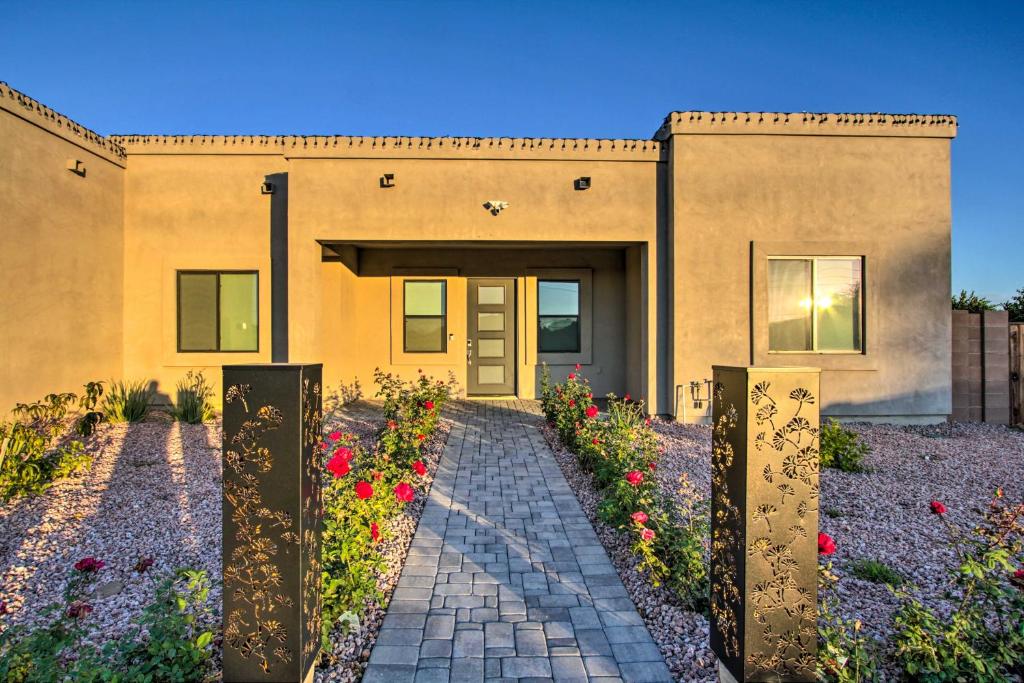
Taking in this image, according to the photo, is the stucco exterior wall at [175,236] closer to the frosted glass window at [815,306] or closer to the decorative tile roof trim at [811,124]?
the decorative tile roof trim at [811,124]

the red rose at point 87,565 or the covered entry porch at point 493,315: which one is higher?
the covered entry porch at point 493,315

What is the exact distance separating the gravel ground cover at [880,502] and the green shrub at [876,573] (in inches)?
2.2

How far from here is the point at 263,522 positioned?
190cm

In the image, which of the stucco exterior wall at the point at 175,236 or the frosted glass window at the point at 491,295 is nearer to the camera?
the stucco exterior wall at the point at 175,236

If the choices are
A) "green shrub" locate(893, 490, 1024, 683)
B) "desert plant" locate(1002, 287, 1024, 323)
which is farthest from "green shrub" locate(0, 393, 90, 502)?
"desert plant" locate(1002, 287, 1024, 323)

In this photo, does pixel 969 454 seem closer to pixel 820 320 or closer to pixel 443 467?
pixel 820 320

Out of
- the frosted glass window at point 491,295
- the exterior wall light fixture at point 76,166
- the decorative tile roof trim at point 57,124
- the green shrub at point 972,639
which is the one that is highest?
the decorative tile roof trim at point 57,124

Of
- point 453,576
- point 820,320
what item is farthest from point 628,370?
point 453,576

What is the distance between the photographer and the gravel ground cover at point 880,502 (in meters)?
2.68

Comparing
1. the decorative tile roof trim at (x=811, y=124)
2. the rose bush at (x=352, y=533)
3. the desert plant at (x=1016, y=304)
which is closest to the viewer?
the rose bush at (x=352, y=533)

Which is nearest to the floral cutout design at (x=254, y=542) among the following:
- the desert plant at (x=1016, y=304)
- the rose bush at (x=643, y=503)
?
the rose bush at (x=643, y=503)

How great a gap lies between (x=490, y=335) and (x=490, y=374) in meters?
0.82

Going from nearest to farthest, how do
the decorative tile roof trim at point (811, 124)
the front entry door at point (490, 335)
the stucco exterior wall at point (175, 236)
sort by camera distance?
the decorative tile roof trim at point (811, 124) < the stucco exterior wall at point (175, 236) < the front entry door at point (490, 335)

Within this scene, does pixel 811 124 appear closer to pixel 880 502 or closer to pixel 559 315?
pixel 559 315
